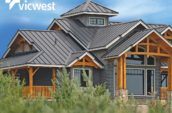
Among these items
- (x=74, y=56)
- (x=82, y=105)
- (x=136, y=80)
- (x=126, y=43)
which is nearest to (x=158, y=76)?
(x=136, y=80)

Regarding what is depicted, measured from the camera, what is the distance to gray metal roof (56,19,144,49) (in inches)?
1503

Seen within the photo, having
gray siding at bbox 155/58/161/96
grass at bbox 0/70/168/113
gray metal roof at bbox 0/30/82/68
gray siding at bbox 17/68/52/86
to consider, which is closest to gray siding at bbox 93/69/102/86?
gray metal roof at bbox 0/30/82/68

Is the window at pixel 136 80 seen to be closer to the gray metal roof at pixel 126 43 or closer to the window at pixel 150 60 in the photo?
the window at pixel 150 60

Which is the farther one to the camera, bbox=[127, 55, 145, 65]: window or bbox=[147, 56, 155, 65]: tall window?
bbox=[147, 56, 155, 65]: tall window

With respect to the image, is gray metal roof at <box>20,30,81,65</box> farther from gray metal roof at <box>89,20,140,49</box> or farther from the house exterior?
gray metal roof at <box>89,20,140,49</box>

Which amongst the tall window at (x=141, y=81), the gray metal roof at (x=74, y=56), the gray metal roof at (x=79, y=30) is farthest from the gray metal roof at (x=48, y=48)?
the tall window at (x=141, y=81)

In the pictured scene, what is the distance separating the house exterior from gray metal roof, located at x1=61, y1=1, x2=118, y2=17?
128 millimetres

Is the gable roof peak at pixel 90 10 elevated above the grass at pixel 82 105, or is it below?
above

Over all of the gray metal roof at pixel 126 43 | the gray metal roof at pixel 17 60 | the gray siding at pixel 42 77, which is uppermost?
the gray metal roof at pixel 126 43

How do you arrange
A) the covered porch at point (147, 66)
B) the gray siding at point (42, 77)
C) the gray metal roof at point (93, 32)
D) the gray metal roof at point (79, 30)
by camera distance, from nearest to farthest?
the gray siding at point (42, 77), the covered porch at point (147, 66), the gray metal roof at point (93, 32), the gray metal roof at point (79, 30)

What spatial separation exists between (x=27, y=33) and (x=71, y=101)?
91.0 feet

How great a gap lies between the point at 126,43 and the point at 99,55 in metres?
2.13

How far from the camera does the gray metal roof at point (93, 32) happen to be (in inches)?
1503

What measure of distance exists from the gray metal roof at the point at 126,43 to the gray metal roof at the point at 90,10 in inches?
155
